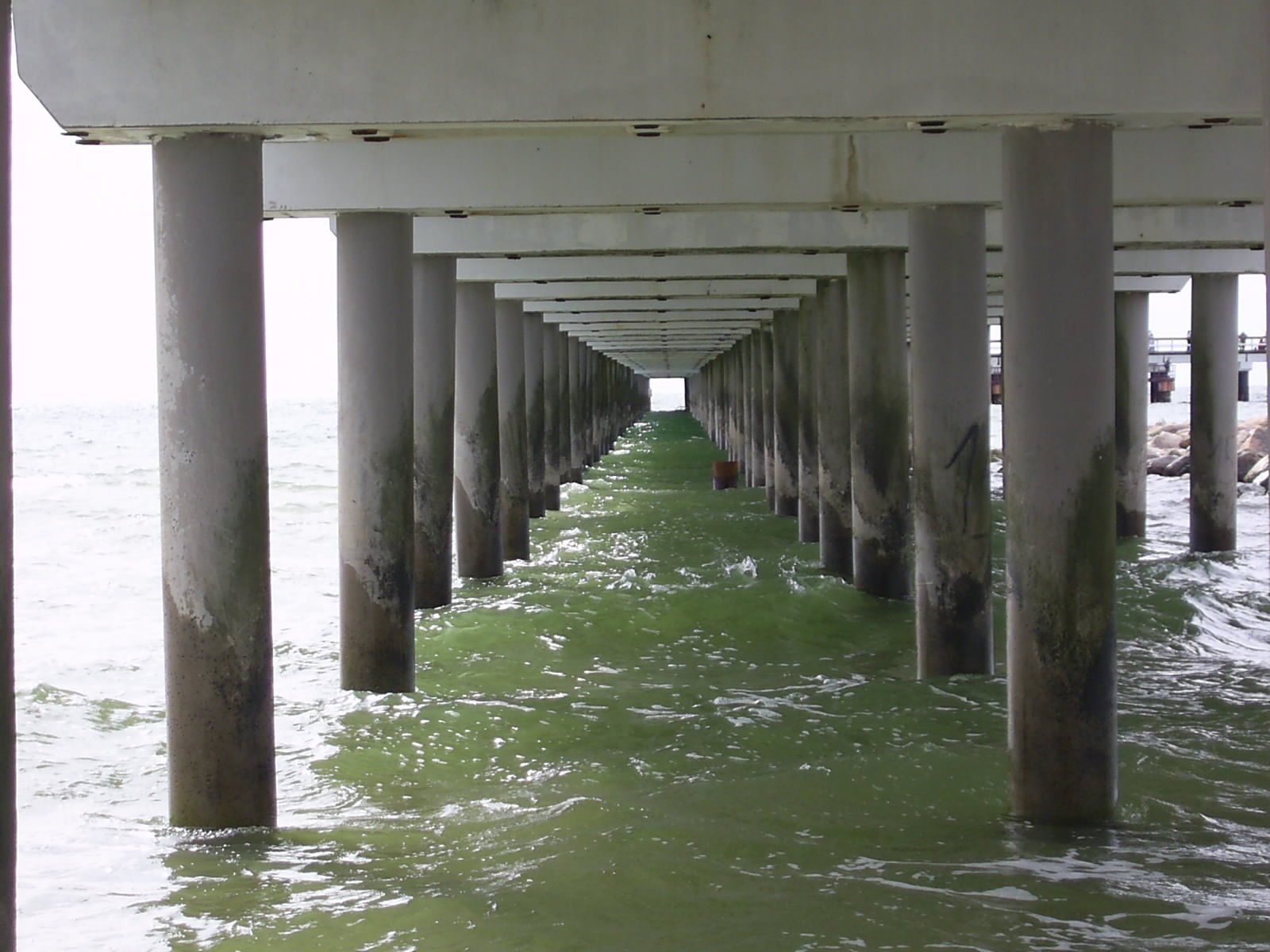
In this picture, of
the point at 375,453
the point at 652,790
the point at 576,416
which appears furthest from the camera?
the point at 576,416

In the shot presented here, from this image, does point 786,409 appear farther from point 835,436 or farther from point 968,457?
point 968,457

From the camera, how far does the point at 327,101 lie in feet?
18.8

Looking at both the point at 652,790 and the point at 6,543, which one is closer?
the point at 6,543

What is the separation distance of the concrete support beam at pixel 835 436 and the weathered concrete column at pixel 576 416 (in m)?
12.4

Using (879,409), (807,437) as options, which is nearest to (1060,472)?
(879,409)

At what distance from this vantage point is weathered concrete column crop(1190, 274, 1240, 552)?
52.5 feet

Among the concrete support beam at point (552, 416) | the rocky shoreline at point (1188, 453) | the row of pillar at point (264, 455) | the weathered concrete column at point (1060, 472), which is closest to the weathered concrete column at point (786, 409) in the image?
the concrete support beam at point (552, 416)

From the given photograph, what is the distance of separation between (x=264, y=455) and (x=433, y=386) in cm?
563

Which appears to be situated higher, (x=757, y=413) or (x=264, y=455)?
(x=757, y=413)

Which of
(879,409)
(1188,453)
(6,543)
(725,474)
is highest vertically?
(879,409)

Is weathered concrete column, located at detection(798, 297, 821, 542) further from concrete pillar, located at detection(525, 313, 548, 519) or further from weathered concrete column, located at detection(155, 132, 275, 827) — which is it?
weathered concrete column, located at detection(155, 132, 275, 827)

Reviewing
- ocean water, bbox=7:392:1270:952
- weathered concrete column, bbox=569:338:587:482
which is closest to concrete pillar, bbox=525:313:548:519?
weathered concrete column, bbox=569:338:587:482

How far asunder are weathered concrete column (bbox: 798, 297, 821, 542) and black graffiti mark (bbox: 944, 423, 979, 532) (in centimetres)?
792

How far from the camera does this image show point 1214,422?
52.9 feet
